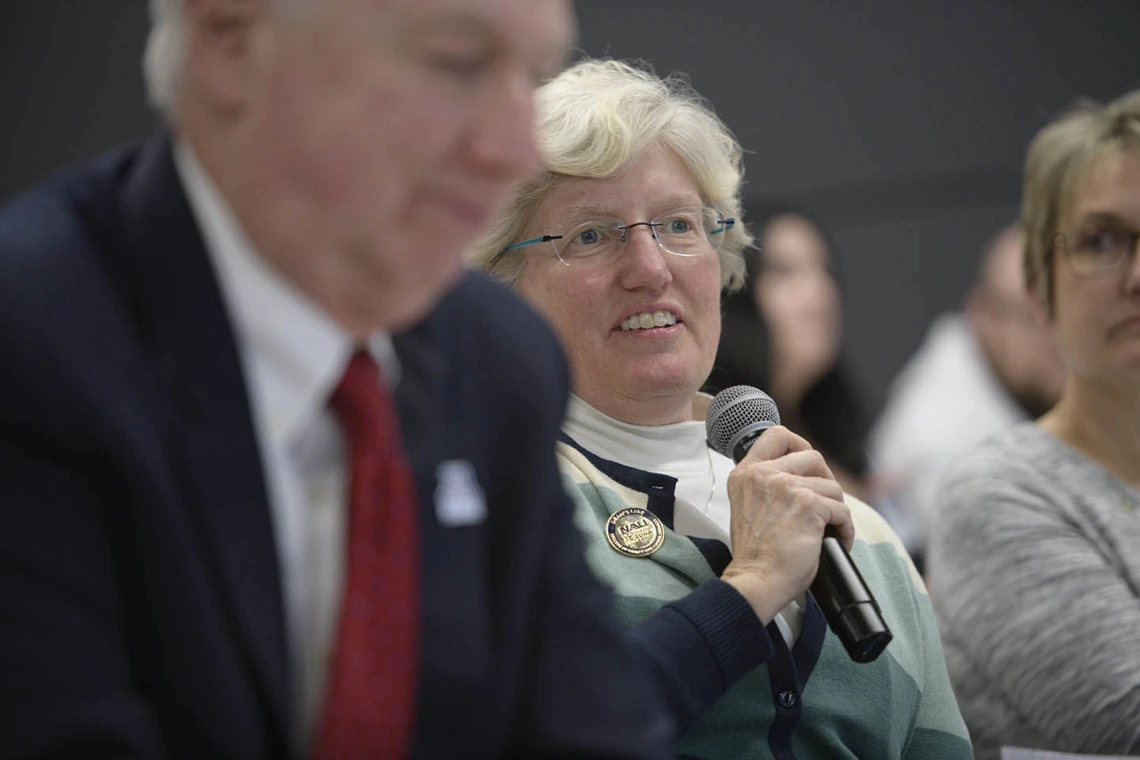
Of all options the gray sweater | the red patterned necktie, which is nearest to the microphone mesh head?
the gray sweater

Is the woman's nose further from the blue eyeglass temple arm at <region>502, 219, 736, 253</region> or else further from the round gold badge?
the round gold badge

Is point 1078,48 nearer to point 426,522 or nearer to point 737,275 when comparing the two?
point 737,275

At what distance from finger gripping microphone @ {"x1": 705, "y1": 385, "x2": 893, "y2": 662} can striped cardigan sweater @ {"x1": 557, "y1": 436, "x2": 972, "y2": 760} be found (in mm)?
94

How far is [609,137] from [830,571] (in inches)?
27.9

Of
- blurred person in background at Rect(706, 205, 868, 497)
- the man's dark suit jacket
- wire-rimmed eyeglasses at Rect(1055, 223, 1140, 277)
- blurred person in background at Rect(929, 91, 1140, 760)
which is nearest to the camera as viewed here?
the man's dark suit jacket

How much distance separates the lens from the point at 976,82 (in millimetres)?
6016

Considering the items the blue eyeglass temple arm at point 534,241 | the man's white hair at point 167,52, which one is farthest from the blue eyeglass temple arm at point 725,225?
the man's white hair at point 167,52

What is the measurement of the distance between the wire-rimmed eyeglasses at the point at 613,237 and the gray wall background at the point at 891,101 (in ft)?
12.3

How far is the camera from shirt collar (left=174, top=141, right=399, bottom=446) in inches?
37.8

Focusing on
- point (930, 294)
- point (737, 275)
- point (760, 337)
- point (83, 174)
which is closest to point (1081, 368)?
point (737, 275)

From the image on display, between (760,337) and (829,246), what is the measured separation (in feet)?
5.30

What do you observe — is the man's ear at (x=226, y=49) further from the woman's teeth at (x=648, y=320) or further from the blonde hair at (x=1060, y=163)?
the blonde hair at (x=1060, y=163)

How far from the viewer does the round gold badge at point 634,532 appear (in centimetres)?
175

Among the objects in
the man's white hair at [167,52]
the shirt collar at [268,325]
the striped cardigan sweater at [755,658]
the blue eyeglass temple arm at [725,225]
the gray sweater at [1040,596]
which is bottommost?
the gray sweater at [1040,596]
